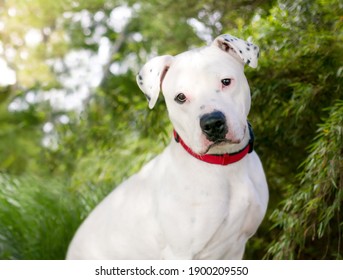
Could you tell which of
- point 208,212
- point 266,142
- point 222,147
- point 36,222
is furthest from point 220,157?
point 36,222

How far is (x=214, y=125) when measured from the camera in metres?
2.26

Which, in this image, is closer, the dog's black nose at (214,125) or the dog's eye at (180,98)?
the dog's black nose at (214,125)

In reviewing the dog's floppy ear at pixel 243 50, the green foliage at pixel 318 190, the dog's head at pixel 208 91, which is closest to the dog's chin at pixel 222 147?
the dog's head at pixel 208 91

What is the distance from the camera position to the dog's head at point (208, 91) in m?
2.29

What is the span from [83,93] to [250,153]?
7657 mm

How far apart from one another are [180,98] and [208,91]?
13 cm

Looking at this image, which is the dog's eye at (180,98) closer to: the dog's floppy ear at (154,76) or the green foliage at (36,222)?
the dog's floppy ear at (154,76)

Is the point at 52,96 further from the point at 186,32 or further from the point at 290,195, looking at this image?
the point at 290,195

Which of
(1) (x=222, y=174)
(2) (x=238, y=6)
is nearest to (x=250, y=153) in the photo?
(1) (x=222, y=174)

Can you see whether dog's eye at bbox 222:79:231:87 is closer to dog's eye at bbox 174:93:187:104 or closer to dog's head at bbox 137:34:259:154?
dog's head at bbox 137:34:259:154

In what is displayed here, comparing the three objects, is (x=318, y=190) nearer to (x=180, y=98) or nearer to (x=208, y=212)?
(x=208, y=212)

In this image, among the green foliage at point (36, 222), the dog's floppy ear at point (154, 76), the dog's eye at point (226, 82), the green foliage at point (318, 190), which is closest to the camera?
the dog's eye at point (226, 82)

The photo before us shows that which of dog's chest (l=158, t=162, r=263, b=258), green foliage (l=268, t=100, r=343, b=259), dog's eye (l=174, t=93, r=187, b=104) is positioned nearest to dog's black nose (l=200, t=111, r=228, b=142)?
dog's eye (l=174, t=93, r=187, b=104)

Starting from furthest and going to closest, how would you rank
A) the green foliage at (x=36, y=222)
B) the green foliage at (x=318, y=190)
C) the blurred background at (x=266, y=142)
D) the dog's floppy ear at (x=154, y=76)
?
the green foliage at (x=36, y=222)
the blurred background at (x=266, y=142)
the green foliage at (x=318, y=190)
the dog's floppy ear at (x=154, y=76)
